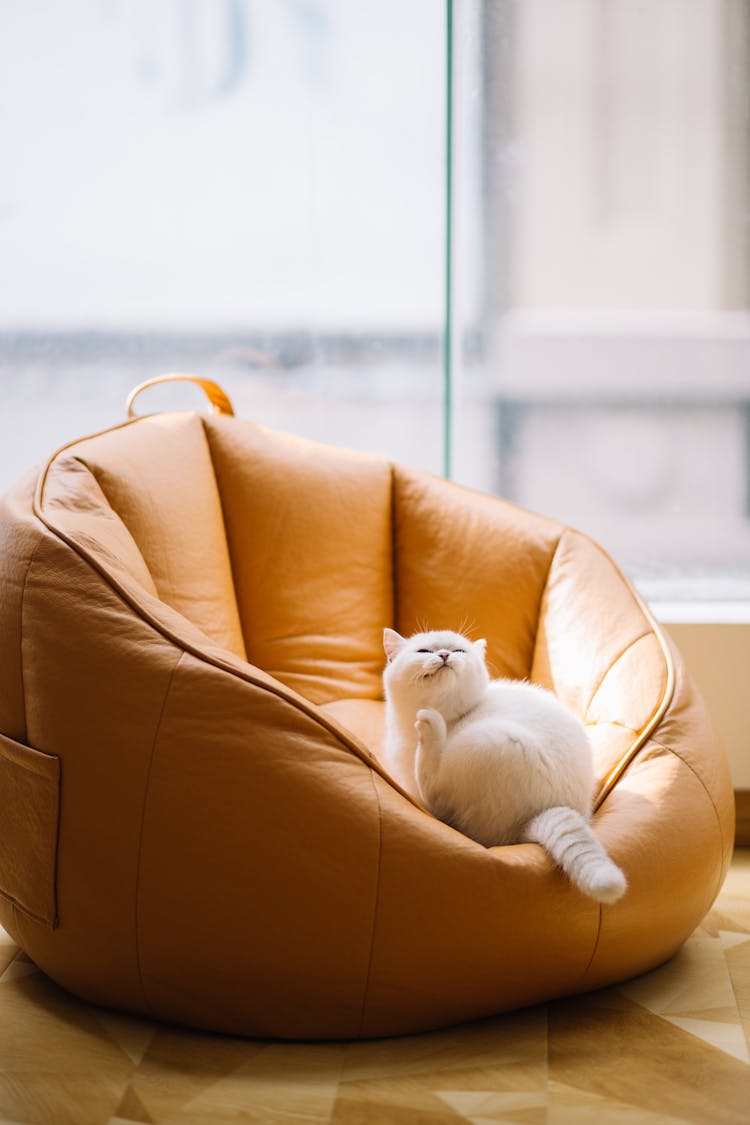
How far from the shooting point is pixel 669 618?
2.42 metres

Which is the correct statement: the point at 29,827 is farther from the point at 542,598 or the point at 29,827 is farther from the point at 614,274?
the point at 614,274

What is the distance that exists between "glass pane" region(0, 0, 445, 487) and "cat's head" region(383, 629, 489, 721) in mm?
1153

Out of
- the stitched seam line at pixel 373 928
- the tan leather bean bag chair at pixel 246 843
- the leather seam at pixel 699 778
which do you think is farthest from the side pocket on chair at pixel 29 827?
the leather seam at pixel 699 778

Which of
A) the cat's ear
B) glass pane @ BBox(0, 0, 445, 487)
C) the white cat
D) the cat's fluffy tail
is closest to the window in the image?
glass pane @ BBox(0, 0, 445, 487)

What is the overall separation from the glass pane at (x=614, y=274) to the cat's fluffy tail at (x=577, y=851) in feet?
4.39

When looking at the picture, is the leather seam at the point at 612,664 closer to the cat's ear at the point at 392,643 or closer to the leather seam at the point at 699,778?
the leather seam at the point at 699,778

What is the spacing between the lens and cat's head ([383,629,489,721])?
5.17ft

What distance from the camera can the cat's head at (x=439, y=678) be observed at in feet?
5.17

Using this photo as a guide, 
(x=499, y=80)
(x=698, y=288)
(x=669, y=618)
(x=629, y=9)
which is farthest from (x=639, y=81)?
(x=669, y=618)

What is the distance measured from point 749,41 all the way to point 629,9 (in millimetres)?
280

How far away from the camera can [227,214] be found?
103 inches

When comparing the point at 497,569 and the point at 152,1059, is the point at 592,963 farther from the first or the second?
the point at 497,569

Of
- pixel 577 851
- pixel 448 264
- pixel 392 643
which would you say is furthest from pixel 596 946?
pixel 448 264

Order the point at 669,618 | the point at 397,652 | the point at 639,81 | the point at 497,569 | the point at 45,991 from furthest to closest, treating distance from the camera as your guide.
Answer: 1. the point at 639,81
2. the point at 669,618
3. the point at 497,569
4. the point at 397,652
5. the point at 45,991
